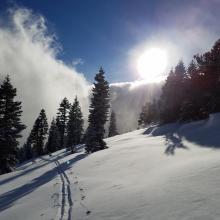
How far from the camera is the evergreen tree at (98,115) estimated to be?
4447 centimetres

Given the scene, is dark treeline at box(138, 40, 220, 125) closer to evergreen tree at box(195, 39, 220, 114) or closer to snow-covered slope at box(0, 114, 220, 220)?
evergreen tree at box(195, 39, 220, 114)

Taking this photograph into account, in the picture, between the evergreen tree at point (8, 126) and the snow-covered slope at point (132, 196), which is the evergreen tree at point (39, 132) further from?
the snow-covered slope at point (132, 196)

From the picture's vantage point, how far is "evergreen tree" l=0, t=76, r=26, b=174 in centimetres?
3838

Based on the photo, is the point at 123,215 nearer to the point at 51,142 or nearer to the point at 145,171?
the point at 145,171

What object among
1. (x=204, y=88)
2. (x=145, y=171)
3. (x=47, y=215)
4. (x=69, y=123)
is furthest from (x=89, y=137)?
(x=69, y=123)

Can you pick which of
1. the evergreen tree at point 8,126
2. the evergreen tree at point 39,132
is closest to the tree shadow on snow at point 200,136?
the evergreen tree at point 8,126

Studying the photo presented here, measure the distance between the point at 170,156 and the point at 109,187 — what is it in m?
7.66

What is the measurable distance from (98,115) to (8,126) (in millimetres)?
13427

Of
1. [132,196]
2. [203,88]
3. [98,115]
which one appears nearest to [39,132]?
[98,115]

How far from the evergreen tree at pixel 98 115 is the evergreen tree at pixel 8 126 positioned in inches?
395

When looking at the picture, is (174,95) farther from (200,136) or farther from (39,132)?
(39,132)

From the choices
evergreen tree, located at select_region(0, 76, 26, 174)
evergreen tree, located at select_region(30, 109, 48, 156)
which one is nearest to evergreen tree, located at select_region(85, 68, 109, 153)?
evergreen tree, located at select_region(0, 76, 26, 174)

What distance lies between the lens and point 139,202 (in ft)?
40.5

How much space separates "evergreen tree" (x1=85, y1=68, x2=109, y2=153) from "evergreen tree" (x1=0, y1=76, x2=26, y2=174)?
32.9 ft
